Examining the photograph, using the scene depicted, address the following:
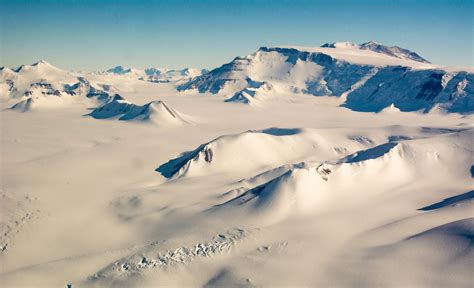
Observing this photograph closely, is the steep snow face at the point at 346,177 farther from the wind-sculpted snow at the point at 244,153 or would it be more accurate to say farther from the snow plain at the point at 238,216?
the wind-sculpted snow at the point at 244,153

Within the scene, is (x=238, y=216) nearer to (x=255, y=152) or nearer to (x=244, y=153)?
(x=244, y=153)

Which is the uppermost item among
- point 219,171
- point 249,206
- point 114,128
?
point 249,206

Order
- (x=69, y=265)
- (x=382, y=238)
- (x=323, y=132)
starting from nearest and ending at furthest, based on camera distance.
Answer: (x=69, y=265) → (x=382, y=238) → (x=323, y=132)

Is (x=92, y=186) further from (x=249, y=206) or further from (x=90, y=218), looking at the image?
(x=249, y=206)

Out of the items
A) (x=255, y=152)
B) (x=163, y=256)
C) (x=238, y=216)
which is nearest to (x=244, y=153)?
(x=255, y=152)

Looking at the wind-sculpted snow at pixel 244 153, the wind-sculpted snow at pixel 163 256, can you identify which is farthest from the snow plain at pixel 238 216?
the wind-sculpted snow at pixel 244 153

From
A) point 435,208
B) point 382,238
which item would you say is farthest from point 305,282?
point 435,208
